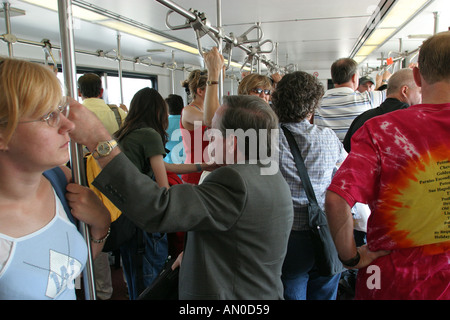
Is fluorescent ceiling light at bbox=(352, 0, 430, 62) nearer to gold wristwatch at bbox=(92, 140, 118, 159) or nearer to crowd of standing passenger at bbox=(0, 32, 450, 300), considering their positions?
crowd of standing passenger at bbox=(0, 32, 450, 300)

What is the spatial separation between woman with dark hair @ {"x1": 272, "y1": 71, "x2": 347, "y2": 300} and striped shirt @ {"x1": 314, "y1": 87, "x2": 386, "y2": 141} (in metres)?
0.91

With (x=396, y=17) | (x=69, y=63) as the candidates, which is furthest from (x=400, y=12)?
(x=69, y=63)

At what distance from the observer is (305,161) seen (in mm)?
1443

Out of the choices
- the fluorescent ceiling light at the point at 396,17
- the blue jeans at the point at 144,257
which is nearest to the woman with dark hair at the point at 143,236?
the blue jeans at the point at 144,257

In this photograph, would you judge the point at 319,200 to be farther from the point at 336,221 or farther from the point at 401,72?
the point at 401,72

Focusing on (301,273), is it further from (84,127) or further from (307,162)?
(84,127)

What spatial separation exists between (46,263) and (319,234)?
3.53 feet

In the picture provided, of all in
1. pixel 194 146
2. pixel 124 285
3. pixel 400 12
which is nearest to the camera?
pixel 194 146

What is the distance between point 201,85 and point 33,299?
191cm

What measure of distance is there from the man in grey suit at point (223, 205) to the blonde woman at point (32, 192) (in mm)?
75

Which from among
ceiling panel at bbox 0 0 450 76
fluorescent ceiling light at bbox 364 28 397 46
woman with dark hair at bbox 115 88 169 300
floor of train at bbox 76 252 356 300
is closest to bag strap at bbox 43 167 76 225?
woman with dark hair at bbox 115 88 169 300

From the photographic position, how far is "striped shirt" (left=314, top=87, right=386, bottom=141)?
2422mm

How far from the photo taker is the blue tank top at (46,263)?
0.69 m

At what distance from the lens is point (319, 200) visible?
57.9 inches
